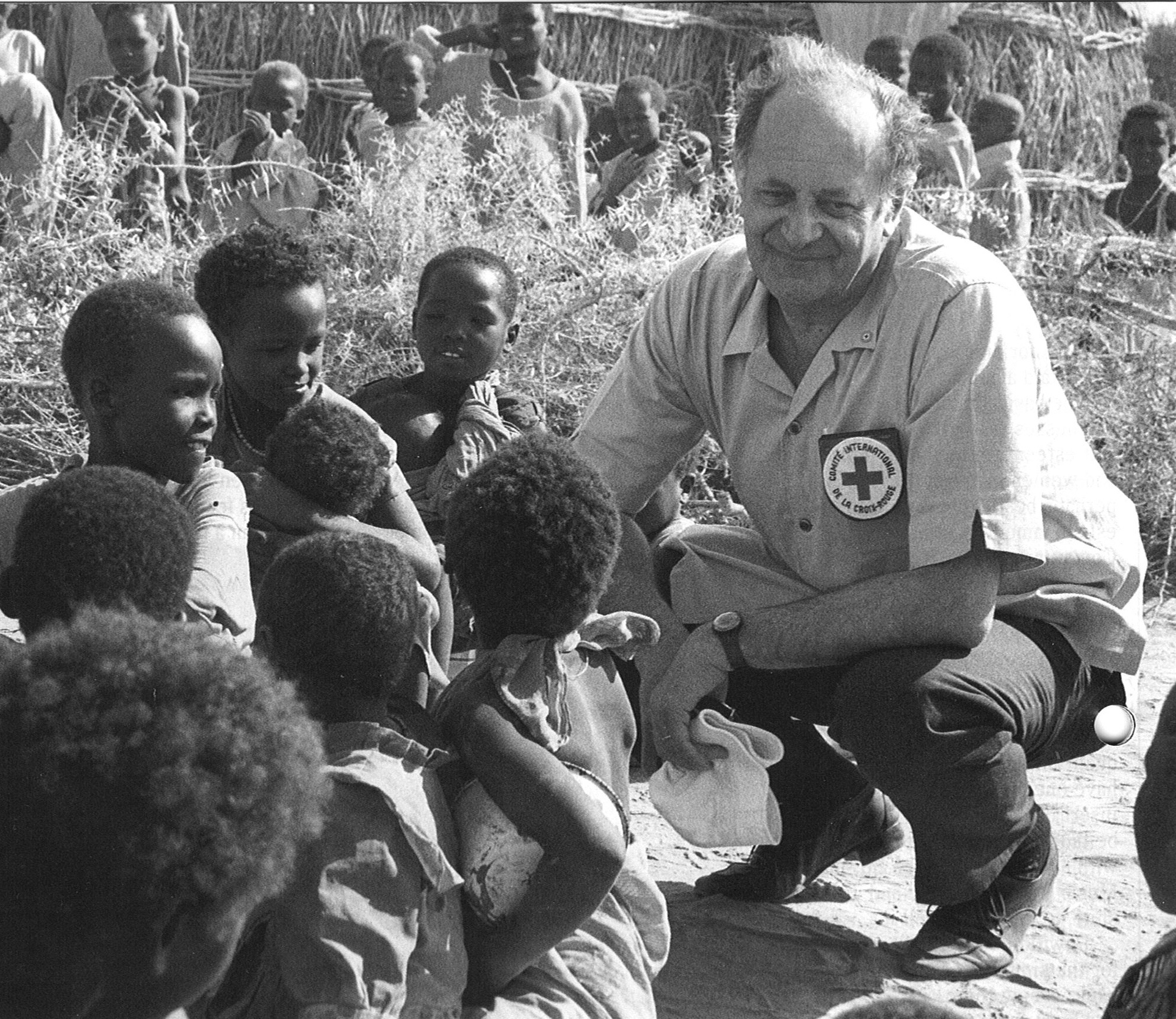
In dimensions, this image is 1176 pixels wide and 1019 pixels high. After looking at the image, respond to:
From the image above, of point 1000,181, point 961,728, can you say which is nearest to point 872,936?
point 961,728

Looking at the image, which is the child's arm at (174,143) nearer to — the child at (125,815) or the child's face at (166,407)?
the child's face at (166,407)

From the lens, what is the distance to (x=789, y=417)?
321 cm

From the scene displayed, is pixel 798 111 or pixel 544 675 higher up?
pixel 798 111

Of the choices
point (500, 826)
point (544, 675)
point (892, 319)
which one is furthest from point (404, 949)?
point (892, 319)

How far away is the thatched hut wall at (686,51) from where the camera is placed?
10719 mm

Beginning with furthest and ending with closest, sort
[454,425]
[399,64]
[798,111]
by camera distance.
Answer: [399,64], [454,425], [798,111]

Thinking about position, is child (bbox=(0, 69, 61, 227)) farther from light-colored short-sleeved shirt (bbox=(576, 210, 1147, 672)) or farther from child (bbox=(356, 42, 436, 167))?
light-colored short-sleeved shirt (bbox=(576, 210, 1147, 672))

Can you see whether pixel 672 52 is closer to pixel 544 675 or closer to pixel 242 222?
pixel 242 222

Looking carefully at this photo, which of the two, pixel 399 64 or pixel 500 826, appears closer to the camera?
pixel 500 826

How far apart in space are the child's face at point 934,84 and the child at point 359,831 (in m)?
7.76

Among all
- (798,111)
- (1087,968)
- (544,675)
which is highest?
(798,111)

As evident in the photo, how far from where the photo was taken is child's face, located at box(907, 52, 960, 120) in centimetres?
936

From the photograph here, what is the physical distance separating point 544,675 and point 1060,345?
14.8 ft

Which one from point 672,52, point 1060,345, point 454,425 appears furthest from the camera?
point 672,52
